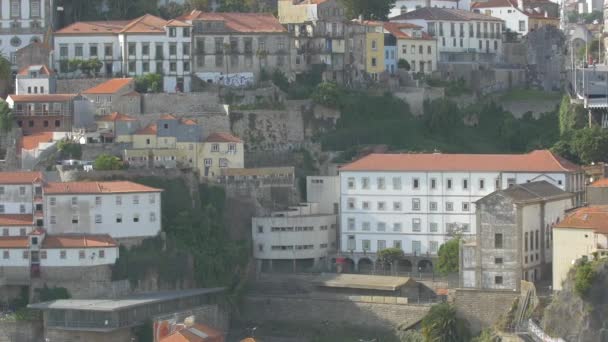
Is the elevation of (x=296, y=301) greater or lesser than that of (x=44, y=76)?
lesser

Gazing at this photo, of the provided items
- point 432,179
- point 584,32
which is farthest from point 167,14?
point 584,32

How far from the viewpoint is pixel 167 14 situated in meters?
107

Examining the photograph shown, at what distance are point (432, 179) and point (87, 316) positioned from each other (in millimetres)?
18262

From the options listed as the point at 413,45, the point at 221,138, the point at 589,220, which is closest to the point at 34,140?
the point at 221,138

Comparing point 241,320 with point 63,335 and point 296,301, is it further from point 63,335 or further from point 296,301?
point 63,335

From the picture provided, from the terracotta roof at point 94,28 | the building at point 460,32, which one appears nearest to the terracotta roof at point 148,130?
the terracotta roof at point 94,28

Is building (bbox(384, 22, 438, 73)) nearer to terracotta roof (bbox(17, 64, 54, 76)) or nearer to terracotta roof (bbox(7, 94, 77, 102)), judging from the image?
terracotta roof (bbox(17, 64, 54, 76))

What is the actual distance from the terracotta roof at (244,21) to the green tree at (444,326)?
23.2 metres

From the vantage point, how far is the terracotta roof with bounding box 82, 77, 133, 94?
96.1 m

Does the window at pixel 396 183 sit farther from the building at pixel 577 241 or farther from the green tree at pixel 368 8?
the green tree at pixel 368 8

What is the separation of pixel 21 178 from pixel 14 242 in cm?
342

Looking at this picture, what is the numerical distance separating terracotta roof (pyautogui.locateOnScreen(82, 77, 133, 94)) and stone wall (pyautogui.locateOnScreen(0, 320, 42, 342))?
16.0 metres

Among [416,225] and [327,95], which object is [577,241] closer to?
[416,225]

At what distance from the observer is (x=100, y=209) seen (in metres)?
86.8
